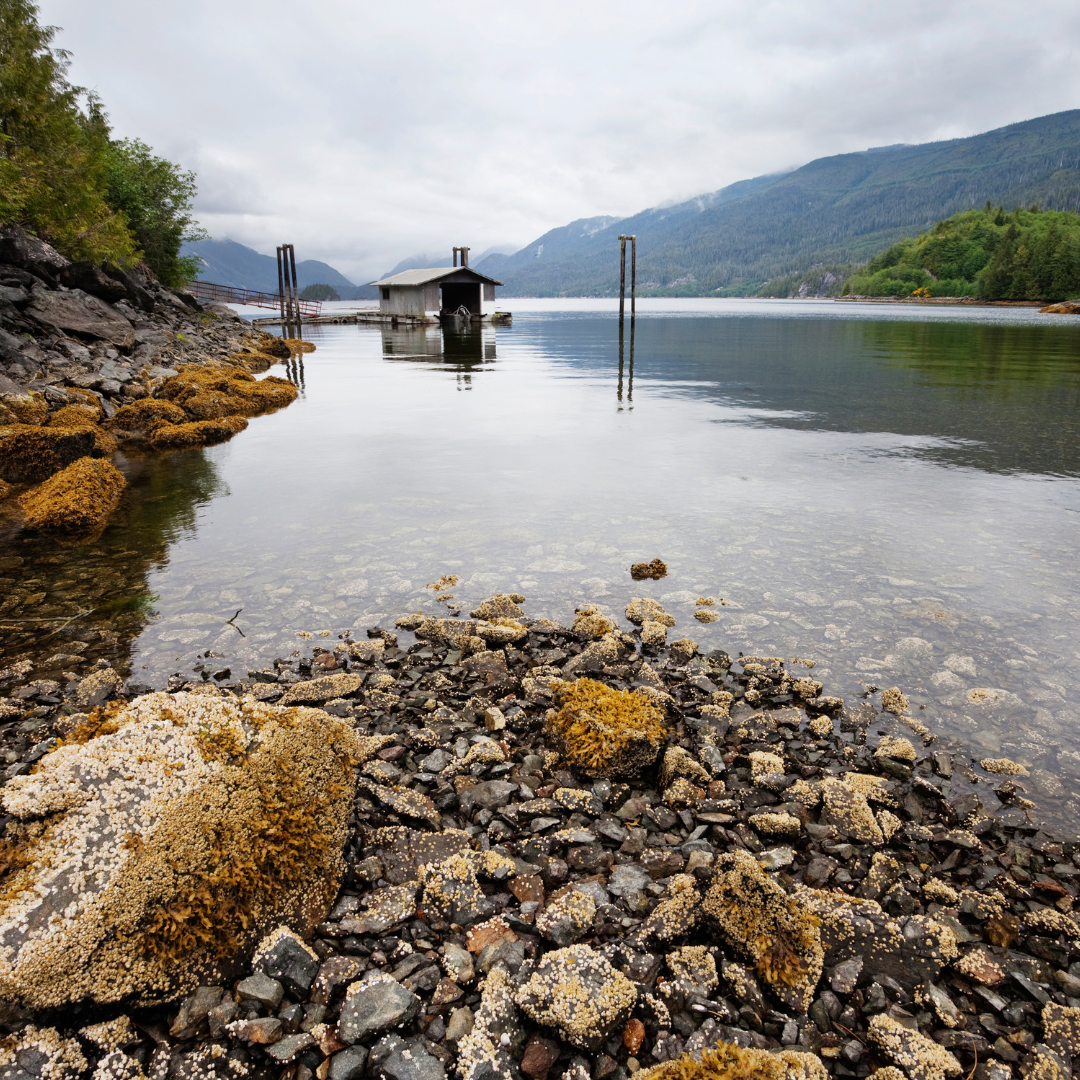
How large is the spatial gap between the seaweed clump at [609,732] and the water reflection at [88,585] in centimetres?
431

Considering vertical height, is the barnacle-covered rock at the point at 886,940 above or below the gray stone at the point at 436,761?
below

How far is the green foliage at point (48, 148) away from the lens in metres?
29.8

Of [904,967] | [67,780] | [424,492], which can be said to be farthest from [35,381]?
[904,967]

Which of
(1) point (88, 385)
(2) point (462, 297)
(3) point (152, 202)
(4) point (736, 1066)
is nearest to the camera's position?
(4) point (736, 1066)

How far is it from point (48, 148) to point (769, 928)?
44006 millimetres

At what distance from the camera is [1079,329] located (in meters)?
62.9

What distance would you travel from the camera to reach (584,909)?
10.9ft

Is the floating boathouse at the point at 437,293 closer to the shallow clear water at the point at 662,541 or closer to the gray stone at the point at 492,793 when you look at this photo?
the shallow clear water at the point at 662,541

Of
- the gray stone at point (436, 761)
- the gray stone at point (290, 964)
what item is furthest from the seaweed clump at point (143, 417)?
the gray stone at point (290, 964)

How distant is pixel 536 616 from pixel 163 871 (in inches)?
179

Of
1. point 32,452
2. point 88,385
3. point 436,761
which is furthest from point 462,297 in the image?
point 436,761

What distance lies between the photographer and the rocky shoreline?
269 centimetres

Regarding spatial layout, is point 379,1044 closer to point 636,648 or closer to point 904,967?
point 904,967

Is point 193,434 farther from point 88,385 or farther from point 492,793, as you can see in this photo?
point 492,793
